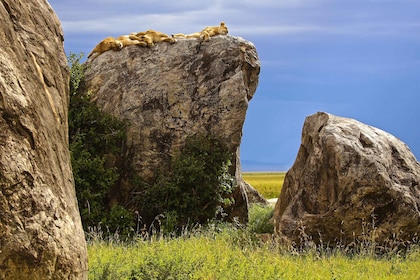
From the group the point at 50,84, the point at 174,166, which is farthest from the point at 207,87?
the point at 50,84

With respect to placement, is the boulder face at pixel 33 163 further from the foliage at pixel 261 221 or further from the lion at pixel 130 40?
the lion at pixel 130 40

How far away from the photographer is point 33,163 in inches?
210

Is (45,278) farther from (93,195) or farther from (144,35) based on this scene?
(144,35)

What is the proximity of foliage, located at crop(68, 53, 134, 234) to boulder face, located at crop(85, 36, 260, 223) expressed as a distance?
31 centimetres

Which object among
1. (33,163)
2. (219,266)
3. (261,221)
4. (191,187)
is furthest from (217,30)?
(33,163)

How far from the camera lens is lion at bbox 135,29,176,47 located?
57.2 feet

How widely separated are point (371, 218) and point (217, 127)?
469cm

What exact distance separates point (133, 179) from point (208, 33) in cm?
427

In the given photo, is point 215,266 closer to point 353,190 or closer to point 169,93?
point 353,190

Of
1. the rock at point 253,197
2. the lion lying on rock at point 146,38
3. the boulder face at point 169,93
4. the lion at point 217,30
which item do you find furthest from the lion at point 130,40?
the rock at point 253,197

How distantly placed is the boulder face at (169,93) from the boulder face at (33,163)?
10247mm

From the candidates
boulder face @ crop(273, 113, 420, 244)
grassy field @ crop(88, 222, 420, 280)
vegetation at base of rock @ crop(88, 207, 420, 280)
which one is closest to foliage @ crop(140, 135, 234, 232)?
boulder face @ crop(273, 113, 420, 244)

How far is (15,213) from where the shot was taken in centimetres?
507

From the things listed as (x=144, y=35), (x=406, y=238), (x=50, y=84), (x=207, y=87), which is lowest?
(x=406, y=238)
